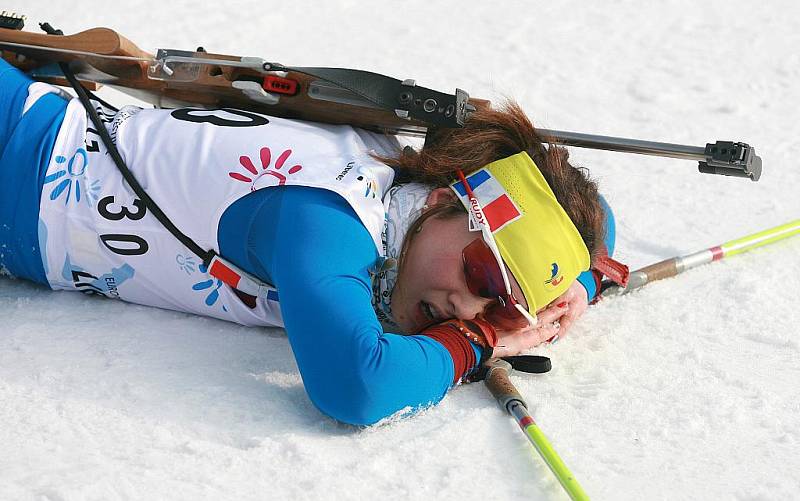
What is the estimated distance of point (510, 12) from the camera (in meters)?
5.00

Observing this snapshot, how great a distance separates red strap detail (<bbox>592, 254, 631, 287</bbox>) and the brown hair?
26 centimetres

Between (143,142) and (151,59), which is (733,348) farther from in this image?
(151,59)

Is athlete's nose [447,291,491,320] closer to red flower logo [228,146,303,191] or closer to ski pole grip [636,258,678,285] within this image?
red flower logo [228,146,303,191]

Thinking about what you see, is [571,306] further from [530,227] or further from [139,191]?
[139,191]

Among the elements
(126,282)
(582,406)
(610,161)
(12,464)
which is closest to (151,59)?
(126,282)

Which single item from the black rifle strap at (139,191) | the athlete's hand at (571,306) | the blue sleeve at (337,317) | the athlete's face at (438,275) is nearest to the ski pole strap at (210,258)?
the black rifle strap at (139,191)

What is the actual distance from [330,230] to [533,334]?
662 millimetres

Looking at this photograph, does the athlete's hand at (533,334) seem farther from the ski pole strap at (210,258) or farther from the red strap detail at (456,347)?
the ski pole strap at (210,258)

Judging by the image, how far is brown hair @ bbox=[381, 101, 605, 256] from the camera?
2.36 meters

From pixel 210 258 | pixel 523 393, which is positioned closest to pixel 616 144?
pixel 523 393

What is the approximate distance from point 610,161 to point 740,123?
30.5 inches

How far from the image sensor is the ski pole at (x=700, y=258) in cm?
290

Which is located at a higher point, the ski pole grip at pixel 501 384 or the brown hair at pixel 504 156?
the brown hair at pixel 504 156

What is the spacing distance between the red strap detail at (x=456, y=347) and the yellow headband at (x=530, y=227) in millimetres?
182
